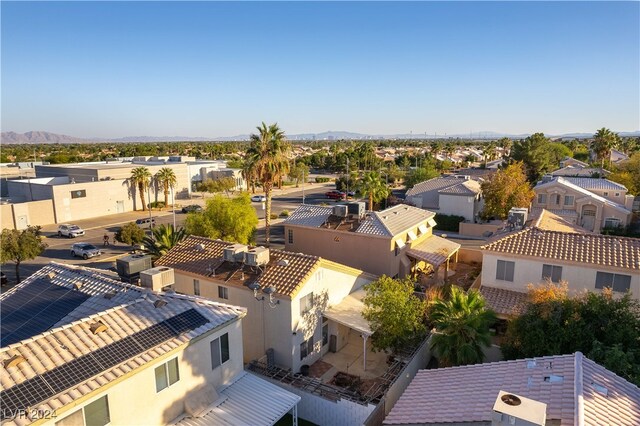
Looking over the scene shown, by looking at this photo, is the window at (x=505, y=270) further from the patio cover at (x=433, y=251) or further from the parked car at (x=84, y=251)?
the parked car at (x=84, y=251)

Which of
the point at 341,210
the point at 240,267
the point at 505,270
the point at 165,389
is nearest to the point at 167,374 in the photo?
the point at 165,389

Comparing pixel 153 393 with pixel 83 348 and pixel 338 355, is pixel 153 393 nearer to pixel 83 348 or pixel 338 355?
pixel 83 348

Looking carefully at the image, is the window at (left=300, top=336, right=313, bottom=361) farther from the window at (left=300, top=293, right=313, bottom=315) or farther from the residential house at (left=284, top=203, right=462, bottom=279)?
the residential house at (left=284, top=203, right=462, bottom=279)

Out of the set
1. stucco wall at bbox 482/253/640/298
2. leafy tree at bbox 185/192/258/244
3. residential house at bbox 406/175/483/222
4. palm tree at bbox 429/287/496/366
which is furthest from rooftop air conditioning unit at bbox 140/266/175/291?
residential house at bbox 406/175/483/222

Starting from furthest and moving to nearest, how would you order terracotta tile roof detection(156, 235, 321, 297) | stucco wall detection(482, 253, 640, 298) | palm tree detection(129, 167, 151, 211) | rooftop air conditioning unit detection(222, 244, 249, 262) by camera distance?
palm tree detection(129, 167, 151, 211) → rooftop air conditioning unit detection(222, 244, 249, 262) → stucco wall detection(482, 253, 640, 298) → terracotta tile roof detection(156, 235, 321, 297)

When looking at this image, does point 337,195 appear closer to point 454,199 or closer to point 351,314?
point 454,199

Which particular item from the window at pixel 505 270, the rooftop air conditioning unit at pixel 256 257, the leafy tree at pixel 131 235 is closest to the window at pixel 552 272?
the window at pixel 505 270
